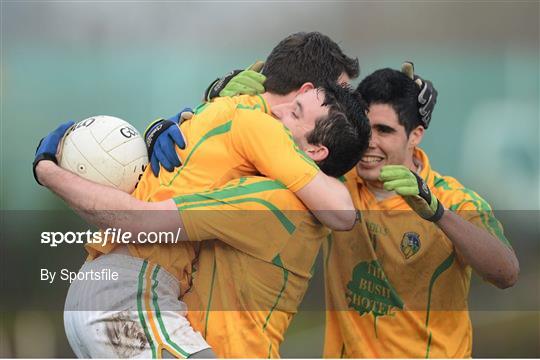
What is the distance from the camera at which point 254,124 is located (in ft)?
11.3

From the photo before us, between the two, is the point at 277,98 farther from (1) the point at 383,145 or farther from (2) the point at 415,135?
(2) the point at 415,135

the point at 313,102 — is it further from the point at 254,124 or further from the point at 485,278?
the point at 485,278

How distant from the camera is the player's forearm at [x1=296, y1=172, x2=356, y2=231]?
3.36 m

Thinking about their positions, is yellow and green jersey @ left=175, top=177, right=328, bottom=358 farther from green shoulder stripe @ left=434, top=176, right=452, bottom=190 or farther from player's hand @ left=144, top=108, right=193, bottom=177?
green shoulder stripe @ left=434, top=176, right=452, bottom=190

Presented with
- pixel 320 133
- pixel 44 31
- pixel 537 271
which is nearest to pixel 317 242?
pixel 320 133

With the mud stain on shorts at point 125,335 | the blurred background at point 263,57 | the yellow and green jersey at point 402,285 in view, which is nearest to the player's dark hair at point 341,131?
the yellow and green jersey at point 402,285

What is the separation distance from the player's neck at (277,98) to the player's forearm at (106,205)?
2.16 ft

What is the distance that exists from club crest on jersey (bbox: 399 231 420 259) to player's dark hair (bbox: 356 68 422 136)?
46cm

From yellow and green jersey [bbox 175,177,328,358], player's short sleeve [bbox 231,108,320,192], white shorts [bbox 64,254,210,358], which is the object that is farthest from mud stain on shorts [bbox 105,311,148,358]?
player's short sleeve [bbox 231,108,320,192]

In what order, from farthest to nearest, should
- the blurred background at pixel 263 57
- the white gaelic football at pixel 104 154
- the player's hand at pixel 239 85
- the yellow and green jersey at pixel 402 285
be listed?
Answer: the blurred background at pixel 263 57 → the yellow and green jersey at pixel 402 285 → the player's hand at pixel 239 85 → the white gaelic football at pixel 104 154

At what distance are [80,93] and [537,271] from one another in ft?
9.49

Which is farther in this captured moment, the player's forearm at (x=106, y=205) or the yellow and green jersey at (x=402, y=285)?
the yellow and green jersey at (x=402, y=285)

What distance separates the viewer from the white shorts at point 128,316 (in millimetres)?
3297

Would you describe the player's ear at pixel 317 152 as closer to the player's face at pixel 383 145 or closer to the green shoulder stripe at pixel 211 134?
the green shoulder stripe at pixel 211 134
